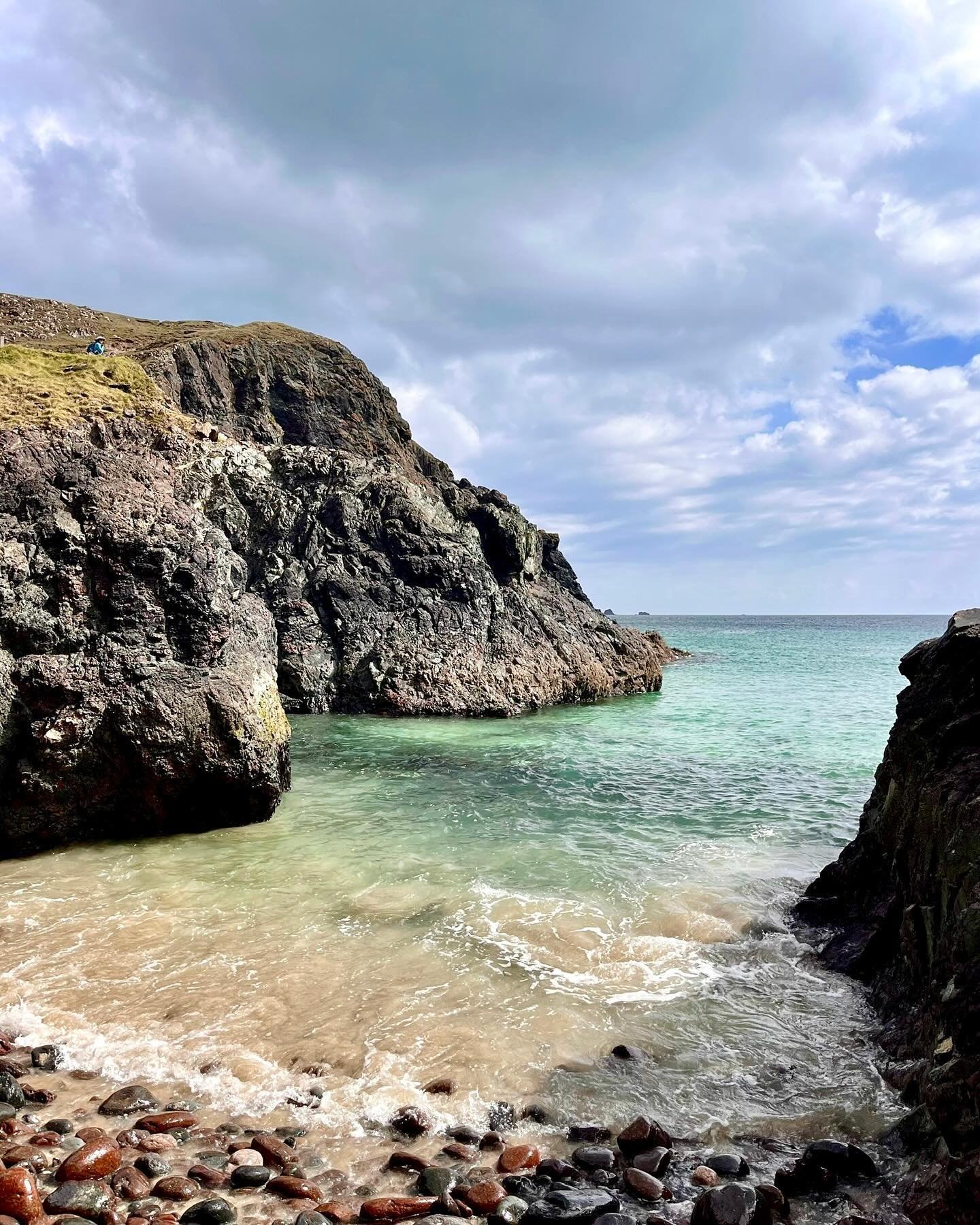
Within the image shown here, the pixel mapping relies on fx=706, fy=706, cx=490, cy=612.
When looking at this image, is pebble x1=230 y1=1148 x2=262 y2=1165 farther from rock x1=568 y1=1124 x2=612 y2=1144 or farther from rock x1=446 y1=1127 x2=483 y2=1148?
rock x1=568 y1=1124 x2=612 y2=1144

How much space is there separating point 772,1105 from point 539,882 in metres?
4.80

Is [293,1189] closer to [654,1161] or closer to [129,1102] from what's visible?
[129,1102]

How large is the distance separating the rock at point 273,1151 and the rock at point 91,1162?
0.80 meters

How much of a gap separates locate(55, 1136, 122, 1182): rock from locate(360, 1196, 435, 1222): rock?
4.97ft

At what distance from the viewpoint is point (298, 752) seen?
62.5ft

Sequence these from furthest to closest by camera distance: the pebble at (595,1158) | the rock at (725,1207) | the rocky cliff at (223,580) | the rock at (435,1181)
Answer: the rocky cliff at (223,580) → the pebble at (595,1158) → the rock at (435,1181) → the rock at (725,1207)

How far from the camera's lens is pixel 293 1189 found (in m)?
4.14

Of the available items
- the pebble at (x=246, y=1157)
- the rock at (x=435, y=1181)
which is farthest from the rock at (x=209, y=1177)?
the rock at (x=435, y=1181)

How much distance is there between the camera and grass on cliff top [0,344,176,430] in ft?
48.3

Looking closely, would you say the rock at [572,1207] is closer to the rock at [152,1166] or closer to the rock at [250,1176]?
the rock at [250,1176]

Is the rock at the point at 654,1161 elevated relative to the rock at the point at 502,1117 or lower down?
elevated

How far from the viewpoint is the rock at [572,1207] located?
3977 mm

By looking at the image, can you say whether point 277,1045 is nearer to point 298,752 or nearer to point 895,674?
point 298,752

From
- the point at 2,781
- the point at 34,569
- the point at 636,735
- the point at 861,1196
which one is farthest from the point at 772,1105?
the point at 636,735
